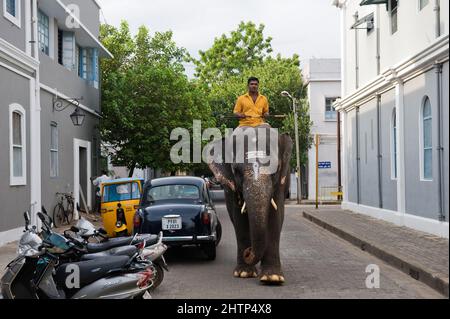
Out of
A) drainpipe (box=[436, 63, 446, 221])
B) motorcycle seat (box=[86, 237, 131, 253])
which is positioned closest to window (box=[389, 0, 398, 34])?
drainpipe (box=[436, 63, 446, 221])

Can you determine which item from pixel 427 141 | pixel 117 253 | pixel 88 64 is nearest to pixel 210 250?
pixel 117 253

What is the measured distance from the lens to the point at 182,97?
27172mm

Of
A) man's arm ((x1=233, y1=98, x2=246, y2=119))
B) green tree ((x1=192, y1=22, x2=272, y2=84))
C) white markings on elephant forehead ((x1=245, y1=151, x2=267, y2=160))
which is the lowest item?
white markings on elephant forehead ((x1=245, y1=151, x2=267, y2=160))

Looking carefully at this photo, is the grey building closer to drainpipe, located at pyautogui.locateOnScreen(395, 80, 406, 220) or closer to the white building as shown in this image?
drainpipe, located at pyautogui.locateOnScreen(395, 80, 406, 220)

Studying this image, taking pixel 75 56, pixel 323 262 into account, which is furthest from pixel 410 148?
pixel 75 56

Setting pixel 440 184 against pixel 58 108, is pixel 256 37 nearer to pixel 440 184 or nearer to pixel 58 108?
pixel 58 108

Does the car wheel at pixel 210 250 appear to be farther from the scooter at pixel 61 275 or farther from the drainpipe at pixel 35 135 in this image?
Answer: the drainpipe at pixel 35 135

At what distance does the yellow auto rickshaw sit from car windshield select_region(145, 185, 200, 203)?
3.28 m

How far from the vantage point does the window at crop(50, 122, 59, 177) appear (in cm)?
1961

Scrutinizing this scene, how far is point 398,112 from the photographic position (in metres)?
16.9

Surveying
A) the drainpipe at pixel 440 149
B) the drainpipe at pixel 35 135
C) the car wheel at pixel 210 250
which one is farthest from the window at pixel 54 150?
the drainpipe at pixel 440 149

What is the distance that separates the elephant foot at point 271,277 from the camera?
9.17 meters

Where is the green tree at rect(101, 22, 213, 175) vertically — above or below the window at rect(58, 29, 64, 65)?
below
